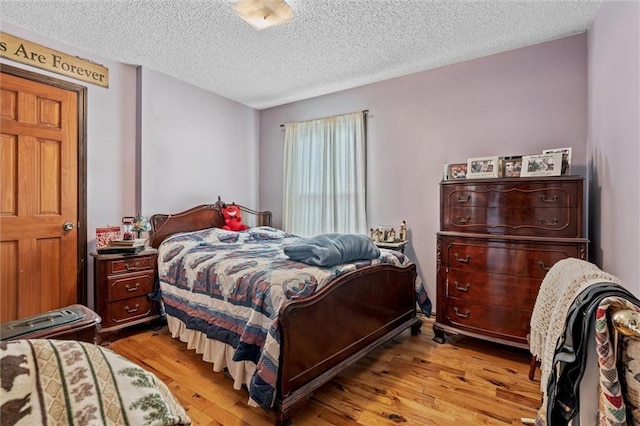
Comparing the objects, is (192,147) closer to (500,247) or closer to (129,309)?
(129,309)

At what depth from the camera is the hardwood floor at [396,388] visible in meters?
1.78

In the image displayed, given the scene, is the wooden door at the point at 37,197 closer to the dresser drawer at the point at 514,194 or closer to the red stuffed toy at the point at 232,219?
the red stuffed toy at the point at 232,219

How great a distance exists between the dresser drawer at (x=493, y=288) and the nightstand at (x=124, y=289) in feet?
8.88

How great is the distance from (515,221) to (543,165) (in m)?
0.47

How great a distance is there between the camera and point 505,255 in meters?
2.42

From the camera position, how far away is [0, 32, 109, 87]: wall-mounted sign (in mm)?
2551

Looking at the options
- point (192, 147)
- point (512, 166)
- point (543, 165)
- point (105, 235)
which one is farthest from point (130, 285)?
point (543, 165)

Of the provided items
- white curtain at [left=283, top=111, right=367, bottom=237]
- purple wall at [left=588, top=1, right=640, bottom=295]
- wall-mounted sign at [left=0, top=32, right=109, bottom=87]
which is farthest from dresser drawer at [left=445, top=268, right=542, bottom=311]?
wall-mounted sign at [left=0, top=32, right=109, bottom=87]

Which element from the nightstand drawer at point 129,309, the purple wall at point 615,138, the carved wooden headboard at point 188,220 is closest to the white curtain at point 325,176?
the carved wooden headboard at point 188,220

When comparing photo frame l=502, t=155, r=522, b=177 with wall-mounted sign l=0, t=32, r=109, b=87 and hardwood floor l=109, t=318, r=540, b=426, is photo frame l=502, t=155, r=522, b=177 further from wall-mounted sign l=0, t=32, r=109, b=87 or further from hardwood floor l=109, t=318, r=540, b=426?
Answer: wall-mounted sign l=0, t=32, r=109, b=87

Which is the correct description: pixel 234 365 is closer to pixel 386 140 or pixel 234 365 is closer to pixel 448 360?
pixel 448 360

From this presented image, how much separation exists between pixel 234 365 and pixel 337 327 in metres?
0.68

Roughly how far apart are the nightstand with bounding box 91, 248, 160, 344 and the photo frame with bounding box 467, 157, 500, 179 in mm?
2981

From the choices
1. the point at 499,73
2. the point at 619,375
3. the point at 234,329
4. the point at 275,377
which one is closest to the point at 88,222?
the point at 234,329
